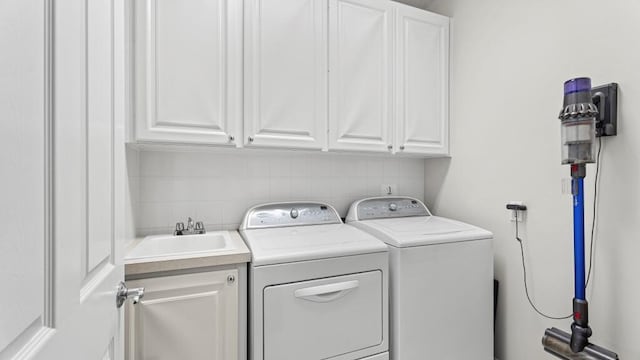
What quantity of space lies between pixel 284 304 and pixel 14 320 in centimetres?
107

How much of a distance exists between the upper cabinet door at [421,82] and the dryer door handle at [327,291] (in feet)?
3.41

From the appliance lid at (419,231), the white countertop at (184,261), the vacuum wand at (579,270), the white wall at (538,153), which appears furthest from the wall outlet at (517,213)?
the white countertop at (184,261)

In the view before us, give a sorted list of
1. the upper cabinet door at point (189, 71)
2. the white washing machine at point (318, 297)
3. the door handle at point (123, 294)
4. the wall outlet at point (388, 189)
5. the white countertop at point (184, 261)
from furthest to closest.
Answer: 1. the wall outlet at point (388, 189)
2. the upper cabinet door at point (189, 71)
3. the white washing machine at point (318, 297)
4. the white countertop at point (184, 261)
5. the door handle at point (123, 294)

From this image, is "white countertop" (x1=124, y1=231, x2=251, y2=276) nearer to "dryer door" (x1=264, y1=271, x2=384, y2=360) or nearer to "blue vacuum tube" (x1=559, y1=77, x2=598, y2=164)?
"dryer door" (x1=264, y1=271, x2=384, y2=360)

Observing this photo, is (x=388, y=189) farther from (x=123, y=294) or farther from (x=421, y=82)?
(x=123, y=294)

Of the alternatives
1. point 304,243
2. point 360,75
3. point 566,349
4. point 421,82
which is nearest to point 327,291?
point 304,243

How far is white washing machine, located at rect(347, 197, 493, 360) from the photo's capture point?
1536 millimetres

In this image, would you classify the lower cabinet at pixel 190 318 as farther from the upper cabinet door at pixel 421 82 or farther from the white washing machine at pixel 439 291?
the upper cabinet door at pixel 421 82

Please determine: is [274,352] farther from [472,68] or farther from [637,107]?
[472,68]

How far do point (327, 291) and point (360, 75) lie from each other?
1354 mm

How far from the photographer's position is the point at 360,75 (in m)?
1.92

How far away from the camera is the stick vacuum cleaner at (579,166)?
1221mm

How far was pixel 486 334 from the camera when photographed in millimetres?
1738

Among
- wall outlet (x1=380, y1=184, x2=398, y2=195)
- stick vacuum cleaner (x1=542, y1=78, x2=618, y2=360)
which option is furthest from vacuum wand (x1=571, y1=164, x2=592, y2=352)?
wall outlet (x1=380, y1=184, x2=398, y2=195)
